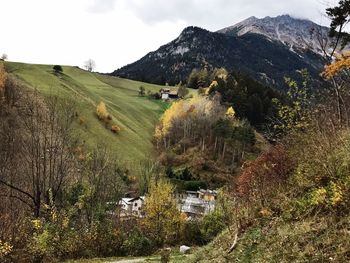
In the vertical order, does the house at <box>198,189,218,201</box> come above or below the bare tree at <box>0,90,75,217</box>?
below

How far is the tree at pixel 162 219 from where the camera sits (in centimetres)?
2692

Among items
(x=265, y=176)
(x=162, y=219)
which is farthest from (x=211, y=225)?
(x=265, y=176)

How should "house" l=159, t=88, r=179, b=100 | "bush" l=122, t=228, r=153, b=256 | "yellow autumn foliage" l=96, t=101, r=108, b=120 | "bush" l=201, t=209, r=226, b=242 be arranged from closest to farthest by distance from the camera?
"bush" l=122, t=228, r=153, b=256 < "bush" l=201, t=209, r=226, b=242 < "yellow autumn foliage" l=96, t=101, r=108, b=120 < "house" l=159, t=88, r=179, b=100

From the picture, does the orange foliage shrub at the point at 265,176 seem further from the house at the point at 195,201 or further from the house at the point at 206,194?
the house at the point at 206,194

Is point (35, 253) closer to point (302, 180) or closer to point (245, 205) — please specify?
point (245, 205)

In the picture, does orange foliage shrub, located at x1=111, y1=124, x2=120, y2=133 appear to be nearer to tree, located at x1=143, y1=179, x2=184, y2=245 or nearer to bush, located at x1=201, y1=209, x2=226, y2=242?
tree, located at x1=143, y1=179, x2=184, y2=245

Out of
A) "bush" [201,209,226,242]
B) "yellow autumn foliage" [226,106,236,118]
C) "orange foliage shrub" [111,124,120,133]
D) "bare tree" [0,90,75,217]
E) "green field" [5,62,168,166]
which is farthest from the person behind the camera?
"orange foliage shrub" [111,124,120,133]

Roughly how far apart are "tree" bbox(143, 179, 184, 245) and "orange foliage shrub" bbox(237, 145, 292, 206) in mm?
14201

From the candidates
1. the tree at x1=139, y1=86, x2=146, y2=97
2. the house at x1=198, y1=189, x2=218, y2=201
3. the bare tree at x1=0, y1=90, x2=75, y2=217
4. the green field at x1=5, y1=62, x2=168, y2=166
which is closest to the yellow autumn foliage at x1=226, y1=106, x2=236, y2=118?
the green field at x1=5, y1=62, x2=168, y2=166

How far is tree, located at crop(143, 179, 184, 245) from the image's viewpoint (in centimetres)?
2692

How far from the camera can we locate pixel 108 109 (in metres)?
114

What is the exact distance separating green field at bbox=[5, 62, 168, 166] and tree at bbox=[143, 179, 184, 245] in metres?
32.4

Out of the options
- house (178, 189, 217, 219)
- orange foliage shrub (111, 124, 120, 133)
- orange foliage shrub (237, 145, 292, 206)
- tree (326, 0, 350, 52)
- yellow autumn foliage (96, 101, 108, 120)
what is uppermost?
tree (326, 0, 350, 52)

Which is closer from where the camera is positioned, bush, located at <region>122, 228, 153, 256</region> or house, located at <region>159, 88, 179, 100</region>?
bush, located at <region>122, 228, 153, 256</region>
